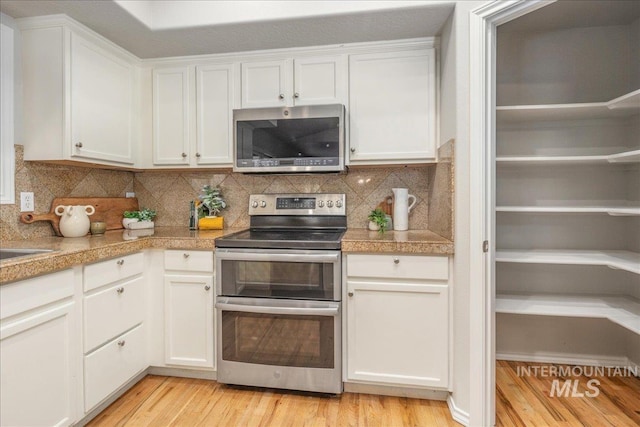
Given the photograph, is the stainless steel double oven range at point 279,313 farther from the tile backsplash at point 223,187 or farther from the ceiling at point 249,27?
the ceiling at point 249,27

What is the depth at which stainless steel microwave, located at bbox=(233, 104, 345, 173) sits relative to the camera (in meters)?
2.11

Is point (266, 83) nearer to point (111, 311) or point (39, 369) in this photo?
point (111, 311)

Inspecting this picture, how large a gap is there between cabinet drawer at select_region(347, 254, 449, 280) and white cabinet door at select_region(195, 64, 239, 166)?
3.72 ft

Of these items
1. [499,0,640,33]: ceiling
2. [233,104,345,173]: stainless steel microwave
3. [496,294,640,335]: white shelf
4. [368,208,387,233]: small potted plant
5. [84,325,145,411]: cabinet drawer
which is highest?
[499,0,640,33]: ceiling

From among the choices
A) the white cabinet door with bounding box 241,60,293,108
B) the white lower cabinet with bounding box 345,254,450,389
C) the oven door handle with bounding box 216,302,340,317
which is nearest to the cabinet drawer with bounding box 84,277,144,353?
the oven door handle with bounding box 216,302,340,317

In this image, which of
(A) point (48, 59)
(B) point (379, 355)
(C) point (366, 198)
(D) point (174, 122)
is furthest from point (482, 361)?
(A) point (48, 59)

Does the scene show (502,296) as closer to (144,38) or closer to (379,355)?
(379,355)

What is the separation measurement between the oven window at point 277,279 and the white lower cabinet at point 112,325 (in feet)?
1.68

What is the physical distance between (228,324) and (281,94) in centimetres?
148

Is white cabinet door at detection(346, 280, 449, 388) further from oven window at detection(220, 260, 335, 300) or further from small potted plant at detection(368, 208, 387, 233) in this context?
small potted plant at detection(368, 208, 387, 233)

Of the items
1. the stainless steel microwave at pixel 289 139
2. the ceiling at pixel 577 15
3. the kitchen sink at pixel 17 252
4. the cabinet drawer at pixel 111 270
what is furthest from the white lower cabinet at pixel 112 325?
the ceiling at pixel 577 15

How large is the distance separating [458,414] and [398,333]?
47 cm

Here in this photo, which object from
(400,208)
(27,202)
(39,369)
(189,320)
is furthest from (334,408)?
(27,202)

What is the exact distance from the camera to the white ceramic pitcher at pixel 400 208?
2271 mm
